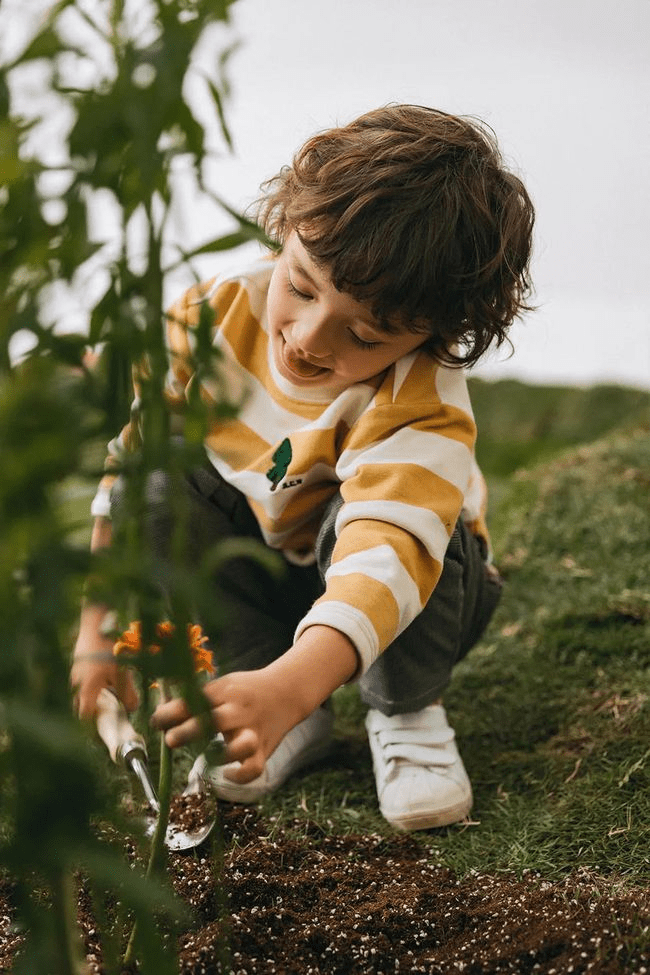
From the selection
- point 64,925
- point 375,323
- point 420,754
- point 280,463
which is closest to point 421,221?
point 375,323

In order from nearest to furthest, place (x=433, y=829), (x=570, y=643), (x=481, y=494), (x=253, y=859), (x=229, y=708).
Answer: (x=229, y=708)
(x=253, y=859)
(x=433, y=829)
(x=481, y=494)
(x=570, y=643)

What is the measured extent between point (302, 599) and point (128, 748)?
530mm

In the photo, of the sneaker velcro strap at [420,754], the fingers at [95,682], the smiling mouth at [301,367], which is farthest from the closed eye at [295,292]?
the sneaker velcro strap at [420,754]

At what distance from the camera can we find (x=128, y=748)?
1148mm

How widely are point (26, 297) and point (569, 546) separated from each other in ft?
5.64

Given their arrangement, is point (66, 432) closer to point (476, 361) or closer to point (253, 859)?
point (253, 859)

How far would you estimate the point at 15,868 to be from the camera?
58 centimetres

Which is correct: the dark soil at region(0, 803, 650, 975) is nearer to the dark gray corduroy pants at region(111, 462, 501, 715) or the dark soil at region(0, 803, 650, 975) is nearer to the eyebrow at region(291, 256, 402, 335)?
the dark gray corduroy pants at region(111, 462, 501, 715)

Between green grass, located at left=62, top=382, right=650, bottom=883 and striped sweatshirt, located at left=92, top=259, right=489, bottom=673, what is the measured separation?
30 centimetres

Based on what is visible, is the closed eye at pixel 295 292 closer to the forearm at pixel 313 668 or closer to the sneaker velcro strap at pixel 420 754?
the forearm at pixel 313 668

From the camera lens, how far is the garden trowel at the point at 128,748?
1150 millimetres

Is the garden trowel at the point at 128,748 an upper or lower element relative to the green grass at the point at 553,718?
upper

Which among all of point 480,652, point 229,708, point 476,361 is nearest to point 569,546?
point 480,652

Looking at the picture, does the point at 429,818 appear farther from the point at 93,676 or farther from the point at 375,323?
the point at 375,323
